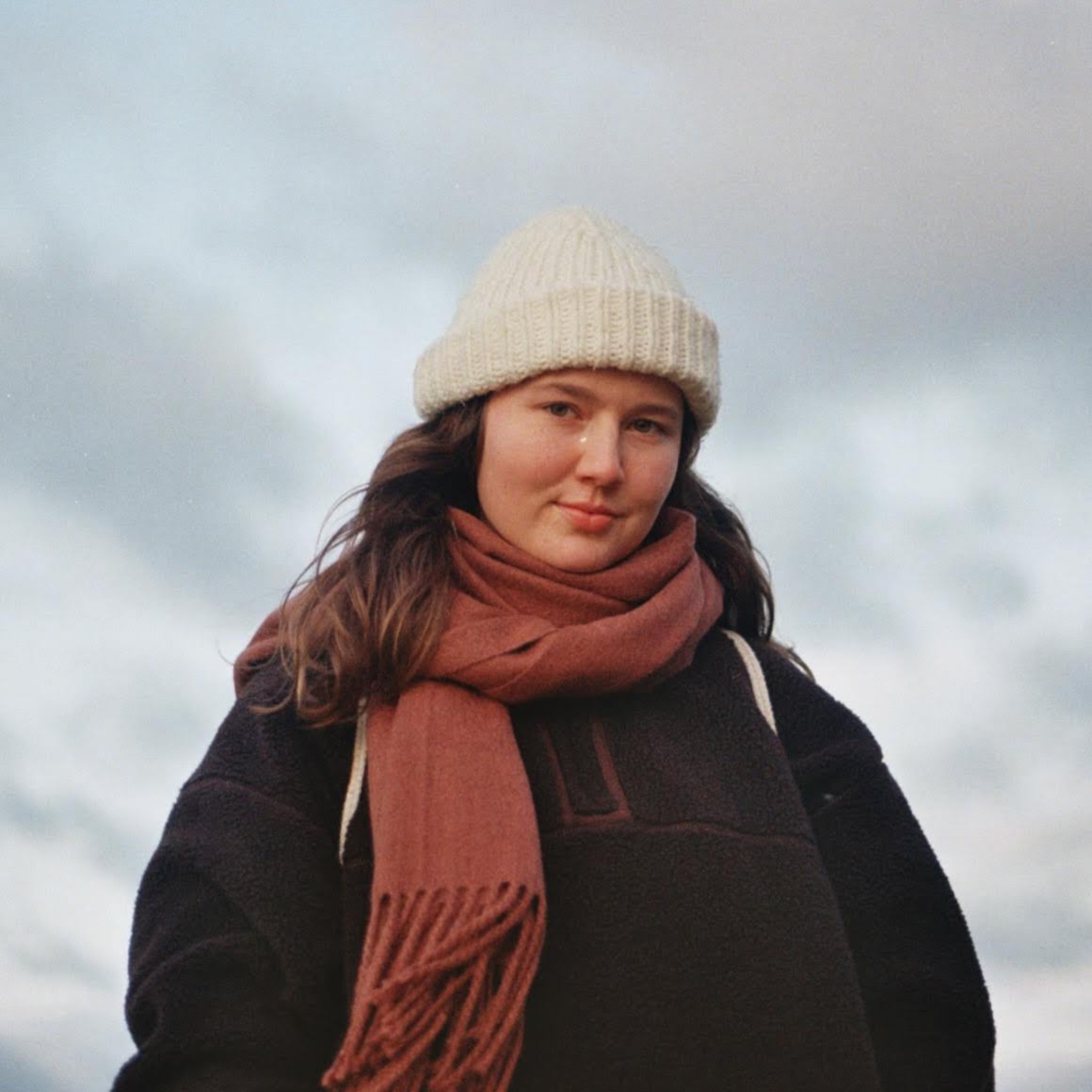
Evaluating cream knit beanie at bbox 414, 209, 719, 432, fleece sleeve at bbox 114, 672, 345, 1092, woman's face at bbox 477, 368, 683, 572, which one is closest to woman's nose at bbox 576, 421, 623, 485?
woman's face at bbox 477, 368, 683, 572

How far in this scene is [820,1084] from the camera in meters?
2.54

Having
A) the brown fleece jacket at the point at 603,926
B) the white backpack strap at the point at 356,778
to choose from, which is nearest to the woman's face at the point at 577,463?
the brown fleece jacket at the point at 603,926

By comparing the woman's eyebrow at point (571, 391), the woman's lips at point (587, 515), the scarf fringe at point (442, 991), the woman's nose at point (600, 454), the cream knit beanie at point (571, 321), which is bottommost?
the scarf fringe at point (442, 991)

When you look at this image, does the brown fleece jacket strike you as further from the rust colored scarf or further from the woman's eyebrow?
the woman's eyebrow

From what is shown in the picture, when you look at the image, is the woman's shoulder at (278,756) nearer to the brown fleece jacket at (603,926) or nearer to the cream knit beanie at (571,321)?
the brown fleece jacket at (603,926)

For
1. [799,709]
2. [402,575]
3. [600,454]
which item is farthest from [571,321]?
[799,709]

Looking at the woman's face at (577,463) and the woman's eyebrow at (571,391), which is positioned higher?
the woman's eyebrow at (571,391)

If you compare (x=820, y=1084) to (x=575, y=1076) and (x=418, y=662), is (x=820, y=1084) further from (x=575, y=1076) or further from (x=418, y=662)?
(x=418, y=662)

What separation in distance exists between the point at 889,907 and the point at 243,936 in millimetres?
1085

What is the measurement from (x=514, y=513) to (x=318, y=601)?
1.13 ft

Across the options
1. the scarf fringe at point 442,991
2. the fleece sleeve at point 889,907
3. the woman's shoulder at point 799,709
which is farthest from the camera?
the woman's shoulder at point 799,709

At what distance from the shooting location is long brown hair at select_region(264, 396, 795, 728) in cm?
264

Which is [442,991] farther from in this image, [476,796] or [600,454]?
[600,454]

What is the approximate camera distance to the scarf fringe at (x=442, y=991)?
Answer: 2.32 metres
